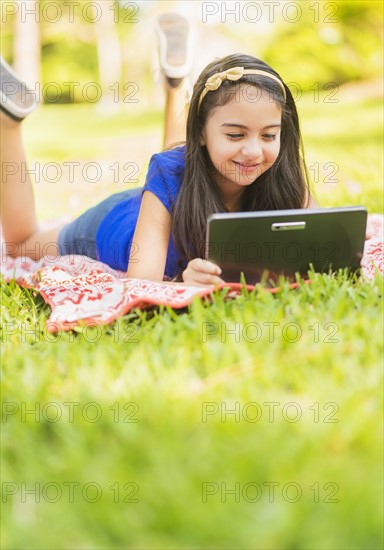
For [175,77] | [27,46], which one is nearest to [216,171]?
[175,77]

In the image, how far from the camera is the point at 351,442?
139 cm

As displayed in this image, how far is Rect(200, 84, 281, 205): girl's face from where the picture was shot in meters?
2.52

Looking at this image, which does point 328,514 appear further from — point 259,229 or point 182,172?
point 182,172

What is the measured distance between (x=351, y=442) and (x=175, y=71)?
9.11 ft

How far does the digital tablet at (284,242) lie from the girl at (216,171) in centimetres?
9

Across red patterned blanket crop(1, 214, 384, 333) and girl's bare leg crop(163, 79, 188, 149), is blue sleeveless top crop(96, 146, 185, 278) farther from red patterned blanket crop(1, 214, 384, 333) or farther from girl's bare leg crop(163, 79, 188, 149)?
girl's bare leg crop(163, 79, 188, 149)

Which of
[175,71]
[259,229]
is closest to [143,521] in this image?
[259,229]

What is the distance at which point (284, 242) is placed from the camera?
91.0 inches

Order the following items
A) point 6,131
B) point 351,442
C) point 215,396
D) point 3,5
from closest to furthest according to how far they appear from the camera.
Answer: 1. point 351,442
2. point 215,396
3. point 6,131
4. point 3,5

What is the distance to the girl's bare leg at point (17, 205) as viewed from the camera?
323cm

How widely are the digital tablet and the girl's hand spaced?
0.03 metres

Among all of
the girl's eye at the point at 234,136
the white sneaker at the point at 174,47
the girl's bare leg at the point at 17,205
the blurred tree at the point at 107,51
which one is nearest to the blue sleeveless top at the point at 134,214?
the girl's eye at the point at 234,136

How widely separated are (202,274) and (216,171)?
0.56 metres

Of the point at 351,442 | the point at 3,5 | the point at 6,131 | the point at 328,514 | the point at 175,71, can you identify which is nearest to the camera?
the point at 328,514
